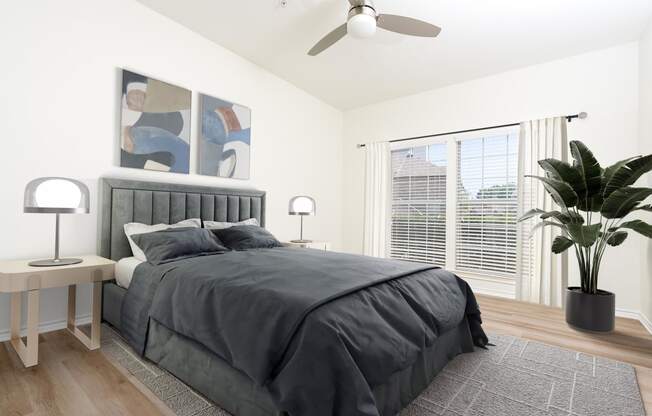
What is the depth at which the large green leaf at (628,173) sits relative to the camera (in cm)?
250

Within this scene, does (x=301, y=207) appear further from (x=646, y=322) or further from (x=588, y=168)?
(x=646, y=322)

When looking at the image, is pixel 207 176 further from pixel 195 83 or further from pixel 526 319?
pixel 526 319

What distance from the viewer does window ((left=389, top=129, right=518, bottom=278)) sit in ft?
13.0

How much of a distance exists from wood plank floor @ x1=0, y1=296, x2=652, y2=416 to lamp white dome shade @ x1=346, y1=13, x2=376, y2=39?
8.62ft

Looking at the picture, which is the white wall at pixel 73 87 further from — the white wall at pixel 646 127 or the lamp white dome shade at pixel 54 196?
the white wall at pixel 646 127

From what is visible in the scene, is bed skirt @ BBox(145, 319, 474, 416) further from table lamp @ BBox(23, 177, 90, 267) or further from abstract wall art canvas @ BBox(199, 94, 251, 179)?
abstract wall art canvas @ BBox(199, 94, 251, 179)

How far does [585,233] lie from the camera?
267 centimetres

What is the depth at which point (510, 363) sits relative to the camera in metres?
2.15

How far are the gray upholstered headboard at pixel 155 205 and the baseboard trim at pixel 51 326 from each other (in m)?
0.54

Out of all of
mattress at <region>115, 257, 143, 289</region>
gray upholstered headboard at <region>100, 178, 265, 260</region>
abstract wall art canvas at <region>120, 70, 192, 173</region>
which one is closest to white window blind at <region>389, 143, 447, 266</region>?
gray upholstered headboard at <region>100, 178, 265, 260</region>

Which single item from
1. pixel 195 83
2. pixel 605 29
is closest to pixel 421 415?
pixel 195 83

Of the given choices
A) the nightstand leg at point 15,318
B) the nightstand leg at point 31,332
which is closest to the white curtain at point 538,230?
the nightstand leg at point 31,332

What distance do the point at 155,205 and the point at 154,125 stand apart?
76 centimetres

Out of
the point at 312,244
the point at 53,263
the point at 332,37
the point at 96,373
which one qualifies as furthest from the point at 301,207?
the point at 96,373
